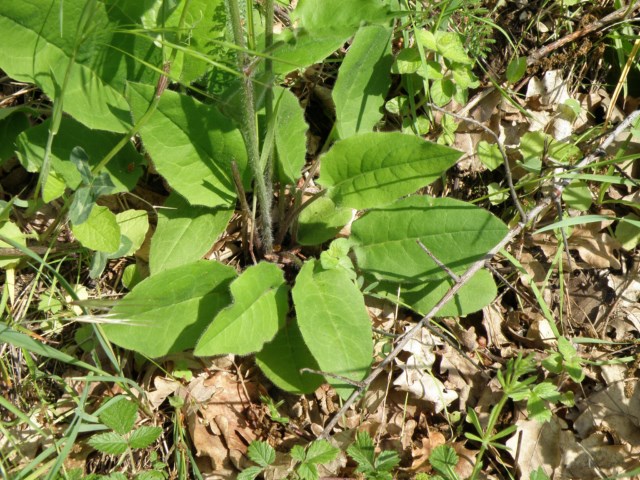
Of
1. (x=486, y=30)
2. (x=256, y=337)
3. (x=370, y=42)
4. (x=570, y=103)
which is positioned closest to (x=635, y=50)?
(x=570, y=103)

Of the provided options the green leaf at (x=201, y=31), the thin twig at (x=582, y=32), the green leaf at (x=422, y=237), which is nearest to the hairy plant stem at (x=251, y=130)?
the green leaf at (x=201, y=31)

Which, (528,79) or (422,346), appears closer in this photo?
(422,346)

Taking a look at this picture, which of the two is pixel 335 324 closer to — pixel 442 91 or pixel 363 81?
pixel 363 81

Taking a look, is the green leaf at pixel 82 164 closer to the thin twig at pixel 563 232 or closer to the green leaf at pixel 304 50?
the green leaf at pixel 304 50

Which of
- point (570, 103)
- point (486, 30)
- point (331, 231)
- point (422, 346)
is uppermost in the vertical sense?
point (486, 30)

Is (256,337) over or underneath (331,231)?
underneath

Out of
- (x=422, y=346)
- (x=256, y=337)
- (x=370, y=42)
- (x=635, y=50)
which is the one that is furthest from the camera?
(x=635, y=50)

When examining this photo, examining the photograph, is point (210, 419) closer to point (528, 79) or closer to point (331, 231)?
point (331, 231)
